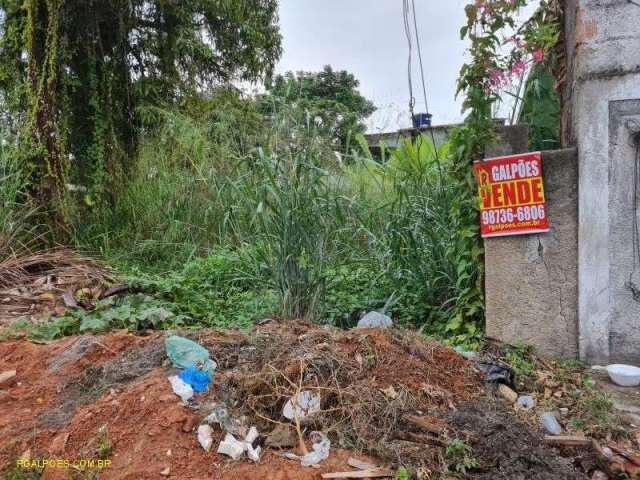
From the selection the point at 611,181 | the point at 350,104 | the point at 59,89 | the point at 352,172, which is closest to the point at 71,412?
the point at 611,181

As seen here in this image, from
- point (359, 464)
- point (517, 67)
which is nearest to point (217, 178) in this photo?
point (517, 67)

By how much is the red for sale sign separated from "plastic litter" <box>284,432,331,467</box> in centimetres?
196

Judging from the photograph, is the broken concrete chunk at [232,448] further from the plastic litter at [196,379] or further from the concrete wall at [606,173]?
the concrete wall at [606,173]

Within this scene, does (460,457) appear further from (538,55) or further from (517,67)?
(538,55)

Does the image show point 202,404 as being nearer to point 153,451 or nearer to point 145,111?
point 153,451

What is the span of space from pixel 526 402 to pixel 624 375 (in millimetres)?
734

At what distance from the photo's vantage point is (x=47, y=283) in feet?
16.7

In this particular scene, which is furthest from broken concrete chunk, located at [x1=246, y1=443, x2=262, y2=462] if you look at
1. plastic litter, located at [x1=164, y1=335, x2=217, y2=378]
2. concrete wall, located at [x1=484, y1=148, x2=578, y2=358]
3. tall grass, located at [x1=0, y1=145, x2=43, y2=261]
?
tall grass, located at [x1=0, y1=145, x2=43, y2=261]

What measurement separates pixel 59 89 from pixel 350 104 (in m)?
12.4

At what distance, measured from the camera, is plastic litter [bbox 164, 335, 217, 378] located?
254 centimetres

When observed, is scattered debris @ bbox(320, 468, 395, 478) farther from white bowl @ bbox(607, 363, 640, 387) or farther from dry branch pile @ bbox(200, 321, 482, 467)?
white bowl @ bbox(607, 363, 640, 387)

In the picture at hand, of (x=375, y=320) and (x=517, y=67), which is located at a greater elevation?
(x=517, y=67)

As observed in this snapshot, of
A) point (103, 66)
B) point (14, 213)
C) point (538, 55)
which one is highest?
point (103, 66)

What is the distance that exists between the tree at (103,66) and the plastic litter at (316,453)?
222 inches
